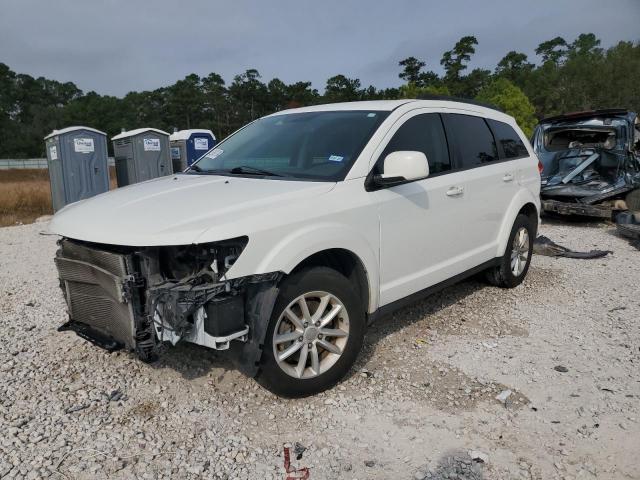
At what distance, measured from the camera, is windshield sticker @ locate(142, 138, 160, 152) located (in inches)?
425

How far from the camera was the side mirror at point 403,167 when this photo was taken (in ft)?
10.4

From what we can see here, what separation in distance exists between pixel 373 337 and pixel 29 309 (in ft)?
10.8

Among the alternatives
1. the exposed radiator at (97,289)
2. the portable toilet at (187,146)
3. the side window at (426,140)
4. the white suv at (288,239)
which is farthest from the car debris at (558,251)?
the portable toilet at (187,146)

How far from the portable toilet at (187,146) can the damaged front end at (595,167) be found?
7543 mm

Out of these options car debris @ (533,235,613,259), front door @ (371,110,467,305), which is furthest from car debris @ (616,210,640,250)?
front door @ (371,110,467,305)

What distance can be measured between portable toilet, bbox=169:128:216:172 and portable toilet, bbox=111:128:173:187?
840mm

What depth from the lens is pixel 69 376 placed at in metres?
3.45

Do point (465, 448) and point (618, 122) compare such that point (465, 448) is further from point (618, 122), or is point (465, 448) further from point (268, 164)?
point (618, 122)

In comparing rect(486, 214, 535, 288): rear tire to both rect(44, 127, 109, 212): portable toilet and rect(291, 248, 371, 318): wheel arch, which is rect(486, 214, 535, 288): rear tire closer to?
rect(291, 248, 371, 318): wheel arch

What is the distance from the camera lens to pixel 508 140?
509cm

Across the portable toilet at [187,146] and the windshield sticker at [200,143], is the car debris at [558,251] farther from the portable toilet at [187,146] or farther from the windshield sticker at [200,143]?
the windshield sticker at [200,143]

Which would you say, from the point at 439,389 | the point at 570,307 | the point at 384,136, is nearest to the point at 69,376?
the point at 439,389

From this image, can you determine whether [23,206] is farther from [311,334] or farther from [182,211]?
[311,334]

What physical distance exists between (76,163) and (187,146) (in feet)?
8.29
